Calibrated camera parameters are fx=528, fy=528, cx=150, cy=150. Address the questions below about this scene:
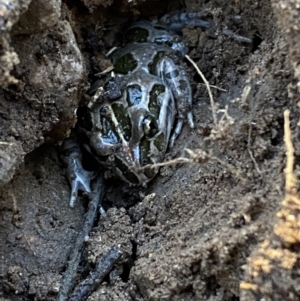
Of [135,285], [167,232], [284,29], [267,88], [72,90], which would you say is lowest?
[135,285]

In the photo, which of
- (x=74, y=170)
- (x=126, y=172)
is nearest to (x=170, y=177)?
(x=126, y=172)

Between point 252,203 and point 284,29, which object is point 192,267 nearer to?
point 252,203

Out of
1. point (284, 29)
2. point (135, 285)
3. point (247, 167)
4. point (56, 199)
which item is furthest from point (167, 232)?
point (284, 29)

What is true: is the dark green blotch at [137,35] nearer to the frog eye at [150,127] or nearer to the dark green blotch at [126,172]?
the frog eye at [150,127]

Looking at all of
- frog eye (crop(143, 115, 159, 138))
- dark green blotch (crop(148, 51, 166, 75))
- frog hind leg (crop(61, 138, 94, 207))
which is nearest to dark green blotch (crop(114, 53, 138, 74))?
dark green blotch (crop(148, 51, 166, 75))

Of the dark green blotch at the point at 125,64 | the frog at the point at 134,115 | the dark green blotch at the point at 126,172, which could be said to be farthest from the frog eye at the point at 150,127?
the dark green blotch at the point at 125,64

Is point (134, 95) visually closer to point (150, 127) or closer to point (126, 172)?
point (150, 127)

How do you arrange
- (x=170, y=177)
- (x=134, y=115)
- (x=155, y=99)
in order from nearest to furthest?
(x=170, y=177), (x=134, y=115), (x=155, y=99)

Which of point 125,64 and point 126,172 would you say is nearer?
point 126,172

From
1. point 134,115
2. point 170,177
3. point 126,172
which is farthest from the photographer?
point 134,115
